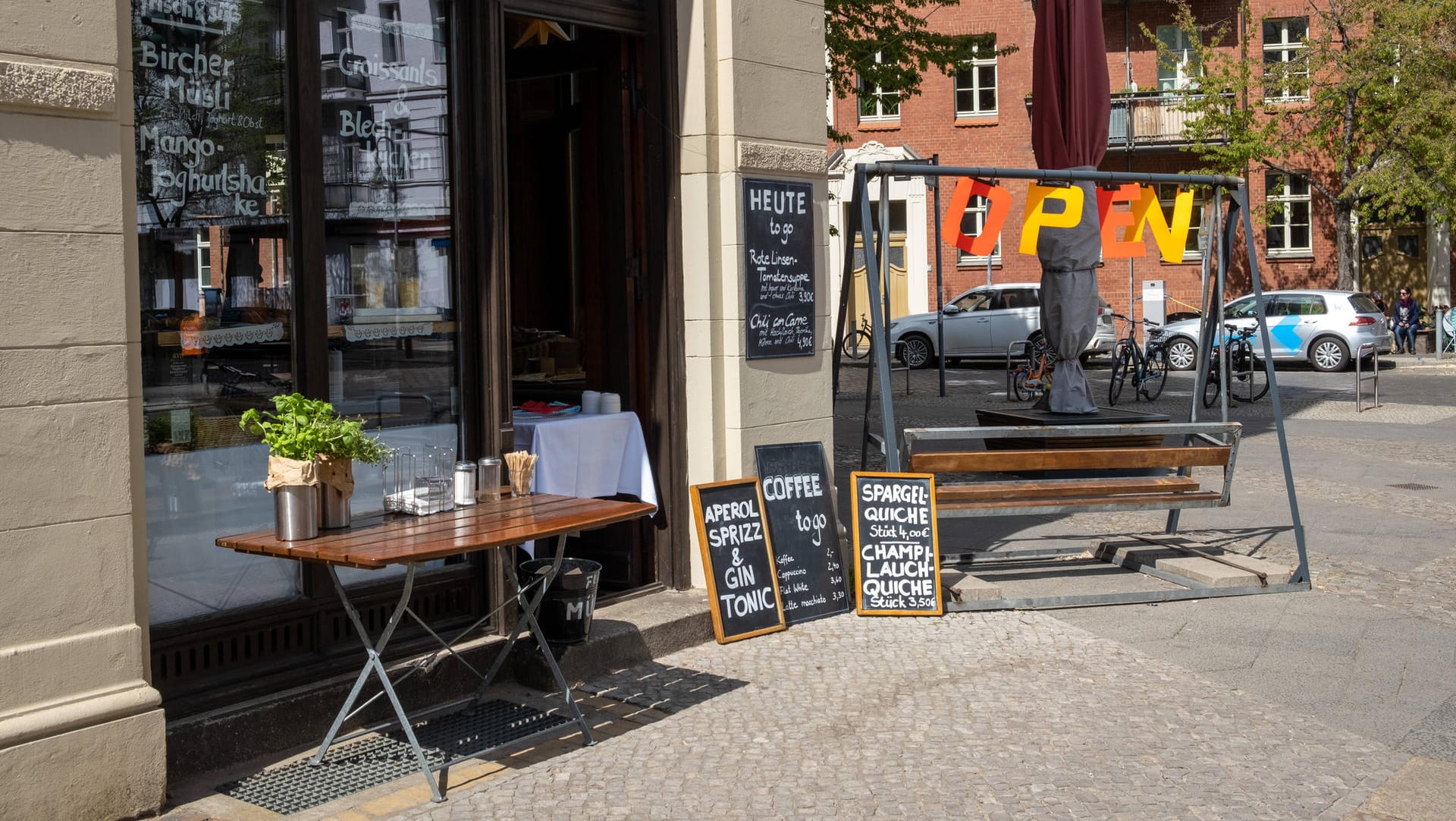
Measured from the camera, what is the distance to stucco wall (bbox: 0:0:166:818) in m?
4.31

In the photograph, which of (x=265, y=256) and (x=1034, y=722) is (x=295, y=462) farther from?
(x=1034, y=722)

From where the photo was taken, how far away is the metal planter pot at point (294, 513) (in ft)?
15.5

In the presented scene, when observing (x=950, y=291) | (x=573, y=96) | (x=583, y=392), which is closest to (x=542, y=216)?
(x=573, y=96)

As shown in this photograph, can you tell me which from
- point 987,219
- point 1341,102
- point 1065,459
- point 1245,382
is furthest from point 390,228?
point 1341,102

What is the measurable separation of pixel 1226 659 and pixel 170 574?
465 cm

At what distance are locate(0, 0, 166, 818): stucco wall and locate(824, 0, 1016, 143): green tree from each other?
1240 cm

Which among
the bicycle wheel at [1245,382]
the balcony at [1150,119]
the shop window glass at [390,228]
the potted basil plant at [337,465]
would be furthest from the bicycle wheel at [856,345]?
the potted basil plant at [337,465]

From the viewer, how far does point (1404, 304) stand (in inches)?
1178

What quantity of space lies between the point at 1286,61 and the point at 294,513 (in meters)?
33.8

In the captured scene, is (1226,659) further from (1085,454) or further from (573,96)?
(573,96)

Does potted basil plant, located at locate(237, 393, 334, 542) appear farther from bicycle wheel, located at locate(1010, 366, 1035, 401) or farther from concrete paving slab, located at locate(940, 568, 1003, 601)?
bicycle wheel, located at locate(1010, 366, 1035, 401)

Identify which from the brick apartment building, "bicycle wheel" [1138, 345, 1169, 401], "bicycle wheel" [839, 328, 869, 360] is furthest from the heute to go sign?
the brick apartment building

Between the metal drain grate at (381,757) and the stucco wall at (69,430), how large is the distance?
0.40 m

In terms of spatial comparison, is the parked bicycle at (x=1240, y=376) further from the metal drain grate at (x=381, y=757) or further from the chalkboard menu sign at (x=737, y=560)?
the metal drain grate at (x=381, y=757)
